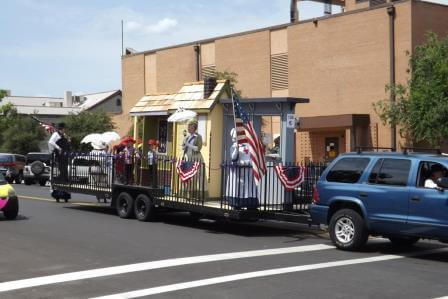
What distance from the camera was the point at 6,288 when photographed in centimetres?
812

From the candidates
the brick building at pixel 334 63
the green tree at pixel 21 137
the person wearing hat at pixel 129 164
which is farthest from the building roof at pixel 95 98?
the person wearing hat at pixel 129 164

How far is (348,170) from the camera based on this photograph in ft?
38.2

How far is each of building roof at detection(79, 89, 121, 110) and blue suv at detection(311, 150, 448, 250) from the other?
69914 mm

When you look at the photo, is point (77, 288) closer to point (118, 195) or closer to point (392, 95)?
point (118, 195)

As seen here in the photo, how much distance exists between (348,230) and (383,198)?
0.93 metres

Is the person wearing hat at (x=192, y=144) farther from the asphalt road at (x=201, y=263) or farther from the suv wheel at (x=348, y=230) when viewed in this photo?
the suv wheel at (x=348, y=230)

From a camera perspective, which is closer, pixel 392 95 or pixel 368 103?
pixel 392 95

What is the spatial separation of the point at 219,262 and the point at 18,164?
99.4ft

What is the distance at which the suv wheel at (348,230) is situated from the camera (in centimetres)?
1116

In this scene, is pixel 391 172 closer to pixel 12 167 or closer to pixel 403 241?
pixel 403 241

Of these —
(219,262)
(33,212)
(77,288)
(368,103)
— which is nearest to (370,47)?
(368,103)

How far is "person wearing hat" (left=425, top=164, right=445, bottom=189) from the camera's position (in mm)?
10426

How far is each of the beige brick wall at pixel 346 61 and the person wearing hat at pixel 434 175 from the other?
16740 millimetres

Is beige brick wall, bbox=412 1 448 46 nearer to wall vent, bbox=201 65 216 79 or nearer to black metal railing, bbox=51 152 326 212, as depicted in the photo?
wall vent, bbox=201 65 216 79
